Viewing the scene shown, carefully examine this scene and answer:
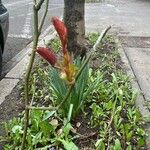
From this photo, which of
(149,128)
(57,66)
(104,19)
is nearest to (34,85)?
(149,128)

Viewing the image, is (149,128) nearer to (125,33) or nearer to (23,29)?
(125,33)

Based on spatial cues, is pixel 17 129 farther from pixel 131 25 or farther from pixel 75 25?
pixel 131 25

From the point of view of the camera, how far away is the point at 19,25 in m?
9.31

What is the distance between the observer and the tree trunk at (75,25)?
5.15 metres

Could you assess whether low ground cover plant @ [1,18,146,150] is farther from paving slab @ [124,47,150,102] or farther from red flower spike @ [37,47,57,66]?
red flower spike @ [37,47,57,66]

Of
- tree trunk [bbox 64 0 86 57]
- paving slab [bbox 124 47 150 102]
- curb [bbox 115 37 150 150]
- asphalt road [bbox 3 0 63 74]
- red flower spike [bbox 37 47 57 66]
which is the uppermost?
red flower spike [bbox 37 47 57 66]

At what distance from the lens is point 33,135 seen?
11.1 feet

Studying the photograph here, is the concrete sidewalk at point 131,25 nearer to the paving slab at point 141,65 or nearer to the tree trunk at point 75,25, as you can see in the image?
the paving slab at point 141,65

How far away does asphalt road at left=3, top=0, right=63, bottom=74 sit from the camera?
7102 mm

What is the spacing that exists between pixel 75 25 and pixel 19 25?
4.36 meters

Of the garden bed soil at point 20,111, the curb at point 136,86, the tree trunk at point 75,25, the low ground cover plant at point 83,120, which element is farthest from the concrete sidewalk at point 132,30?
the tree trunk at point 75,25

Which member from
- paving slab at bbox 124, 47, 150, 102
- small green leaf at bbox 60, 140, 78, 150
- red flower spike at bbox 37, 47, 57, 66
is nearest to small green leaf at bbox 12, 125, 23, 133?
small green leaf at bbox 60, 140, 78, 150

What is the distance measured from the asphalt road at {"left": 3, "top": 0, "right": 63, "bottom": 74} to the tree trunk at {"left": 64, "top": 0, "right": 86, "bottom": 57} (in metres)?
0.62

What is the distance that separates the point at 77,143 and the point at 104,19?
6.95 meters
